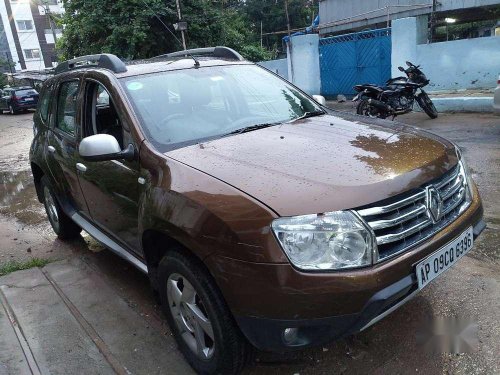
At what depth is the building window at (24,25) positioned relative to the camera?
161 feet

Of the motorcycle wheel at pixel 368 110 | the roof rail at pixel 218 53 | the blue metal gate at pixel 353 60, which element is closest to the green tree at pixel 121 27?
the blue metal gate at pixel 353 60

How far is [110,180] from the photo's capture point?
10.0ft

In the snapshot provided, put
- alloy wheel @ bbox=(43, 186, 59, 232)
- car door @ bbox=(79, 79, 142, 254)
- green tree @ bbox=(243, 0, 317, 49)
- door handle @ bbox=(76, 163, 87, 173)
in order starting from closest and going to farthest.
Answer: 1. car door @ bbox=(79, 79, 142, 254)
2. door handle @ bbox=(76, 163, 87, 173)
3. alloy wheel @ bbox=(43, 186, 59, 232)
4. green tree @ bbox=(243, 0, 317, 49)

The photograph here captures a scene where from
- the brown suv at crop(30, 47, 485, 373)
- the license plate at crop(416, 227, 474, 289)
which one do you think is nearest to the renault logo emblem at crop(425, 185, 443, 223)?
the brown suv at crop(30, 47, 485, 373)

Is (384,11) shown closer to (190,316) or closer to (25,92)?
(25,92)

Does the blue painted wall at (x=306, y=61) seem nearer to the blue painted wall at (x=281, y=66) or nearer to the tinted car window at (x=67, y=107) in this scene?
the blue painted wall at (x=281, y=66)

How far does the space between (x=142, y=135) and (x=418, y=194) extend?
161cm

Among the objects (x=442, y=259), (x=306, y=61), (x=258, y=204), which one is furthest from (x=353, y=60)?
(x=258, y=204)

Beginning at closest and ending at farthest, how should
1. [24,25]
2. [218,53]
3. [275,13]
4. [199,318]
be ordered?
[199,318] → [218,53] → [275,13] → [24,25]

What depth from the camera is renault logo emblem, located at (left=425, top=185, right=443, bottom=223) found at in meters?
2.19

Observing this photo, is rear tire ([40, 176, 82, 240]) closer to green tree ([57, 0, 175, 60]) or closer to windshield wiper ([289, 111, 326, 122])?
windshield wiper ([289, 111, 326, 122])

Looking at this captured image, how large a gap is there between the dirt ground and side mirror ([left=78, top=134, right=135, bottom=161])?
1.21 m

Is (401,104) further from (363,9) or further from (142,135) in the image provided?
(363,9)

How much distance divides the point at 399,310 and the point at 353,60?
435 inches
